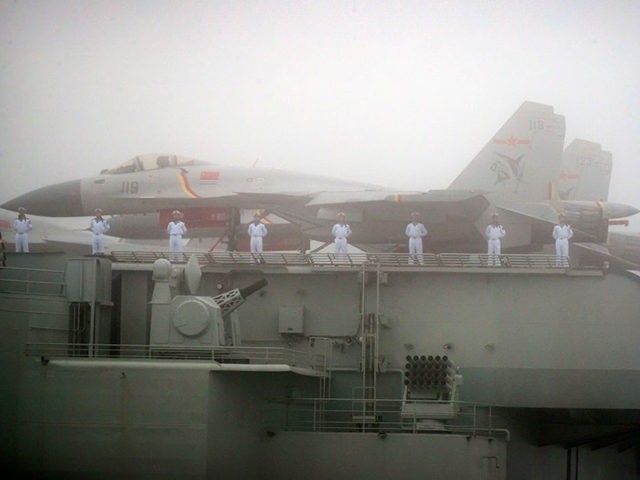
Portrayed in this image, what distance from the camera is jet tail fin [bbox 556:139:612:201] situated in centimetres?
5262

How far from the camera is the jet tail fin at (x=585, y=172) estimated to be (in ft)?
173

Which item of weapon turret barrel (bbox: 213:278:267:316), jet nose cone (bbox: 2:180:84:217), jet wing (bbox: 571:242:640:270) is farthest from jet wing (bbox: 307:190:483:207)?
weapon turret barrel (bbox: 213:278:267:316)

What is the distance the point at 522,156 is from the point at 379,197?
649 centimetres

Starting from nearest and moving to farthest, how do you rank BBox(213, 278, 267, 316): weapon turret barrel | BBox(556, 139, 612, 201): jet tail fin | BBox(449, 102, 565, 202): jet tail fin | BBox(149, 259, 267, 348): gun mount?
BBox(149, 259, 267, 348): gun mount → BBox(213, 278, 267, 316): weapon turret barrel → BBox(449, 102, 565, 202): jet tail fin → BBox(556, 139, 612, 201): jet tail fin

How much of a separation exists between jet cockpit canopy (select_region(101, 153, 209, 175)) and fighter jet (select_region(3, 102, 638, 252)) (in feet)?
0.12

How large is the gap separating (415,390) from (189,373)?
18.9 feet

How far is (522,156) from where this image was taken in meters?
43.4

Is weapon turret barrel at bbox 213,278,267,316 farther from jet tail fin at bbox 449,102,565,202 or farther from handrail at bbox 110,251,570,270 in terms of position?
jet tail fin at bbox 449,102,565,202

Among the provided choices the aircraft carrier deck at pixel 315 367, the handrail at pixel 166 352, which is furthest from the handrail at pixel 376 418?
the handrail at pixel 166 352

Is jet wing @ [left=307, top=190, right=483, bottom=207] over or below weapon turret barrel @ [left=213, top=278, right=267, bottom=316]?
over

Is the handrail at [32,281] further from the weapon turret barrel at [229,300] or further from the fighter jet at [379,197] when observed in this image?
the fighter jet at [379,197]

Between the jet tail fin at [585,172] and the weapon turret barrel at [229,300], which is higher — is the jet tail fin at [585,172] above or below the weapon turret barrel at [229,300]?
above

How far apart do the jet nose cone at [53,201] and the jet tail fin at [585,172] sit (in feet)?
70.4

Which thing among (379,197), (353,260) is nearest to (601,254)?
(379,197)
